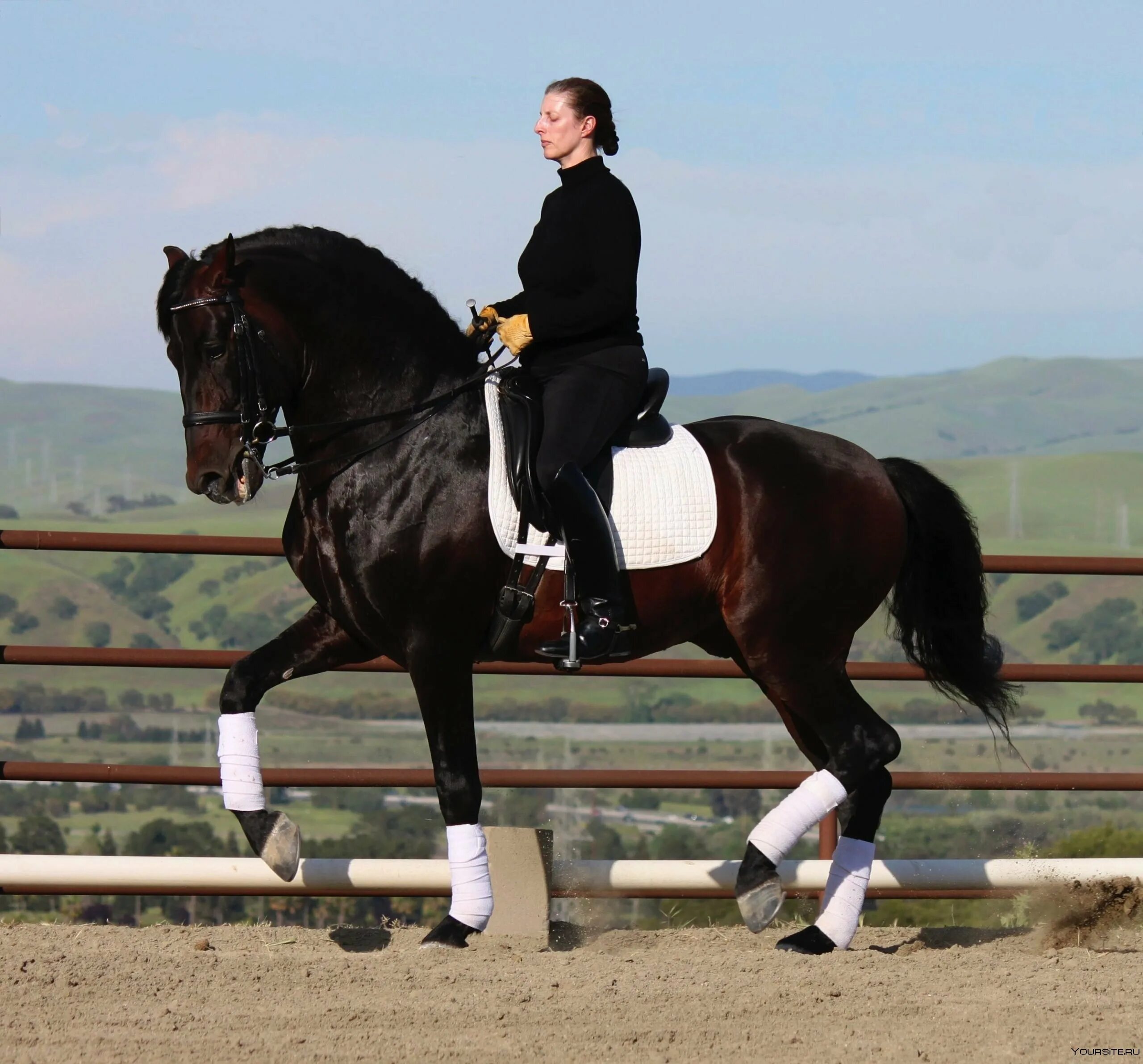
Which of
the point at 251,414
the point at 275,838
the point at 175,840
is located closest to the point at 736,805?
the point at 175,840

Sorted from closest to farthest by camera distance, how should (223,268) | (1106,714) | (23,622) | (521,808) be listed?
(223,268) < (521,808) < (1106,714) < (23,622)

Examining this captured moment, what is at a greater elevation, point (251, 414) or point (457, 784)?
point (251, 414)

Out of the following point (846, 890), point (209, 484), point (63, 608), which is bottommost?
point (63, 608)

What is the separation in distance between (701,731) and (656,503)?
114 metres

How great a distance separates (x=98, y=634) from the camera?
114 m

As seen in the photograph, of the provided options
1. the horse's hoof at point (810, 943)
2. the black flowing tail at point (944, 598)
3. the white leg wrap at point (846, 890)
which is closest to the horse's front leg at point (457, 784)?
the horse's hoof at point (810, 943)

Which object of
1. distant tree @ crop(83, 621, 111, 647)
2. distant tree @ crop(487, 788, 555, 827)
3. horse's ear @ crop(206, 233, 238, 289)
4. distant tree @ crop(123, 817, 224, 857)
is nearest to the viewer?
horse's ear @ crop(206, 233, 238, 289)

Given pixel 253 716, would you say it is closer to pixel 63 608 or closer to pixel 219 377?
pixel 219 377

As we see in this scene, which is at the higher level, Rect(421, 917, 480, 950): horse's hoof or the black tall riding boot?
the black tall riding boot

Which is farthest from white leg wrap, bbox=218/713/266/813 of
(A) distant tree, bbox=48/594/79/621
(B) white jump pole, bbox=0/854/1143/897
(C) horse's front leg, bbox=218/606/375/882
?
(A) distant tree, bbox=48/594/79/621

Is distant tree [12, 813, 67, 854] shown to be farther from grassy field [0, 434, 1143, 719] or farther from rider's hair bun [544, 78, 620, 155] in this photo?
rider's hair bun [544, 78, 620, 155]

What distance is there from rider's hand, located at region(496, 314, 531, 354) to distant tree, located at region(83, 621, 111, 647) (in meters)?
109

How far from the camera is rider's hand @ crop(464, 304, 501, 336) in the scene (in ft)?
17.6

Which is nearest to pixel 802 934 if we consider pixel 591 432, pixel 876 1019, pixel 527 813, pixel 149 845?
pixel 876 1019
